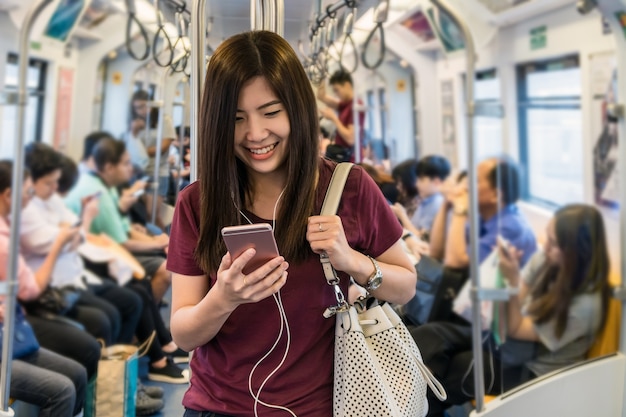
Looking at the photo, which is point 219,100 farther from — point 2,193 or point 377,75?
point 2,193

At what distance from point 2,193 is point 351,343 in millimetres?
1781

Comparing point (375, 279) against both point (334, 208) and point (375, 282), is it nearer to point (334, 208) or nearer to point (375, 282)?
point (375, 282)

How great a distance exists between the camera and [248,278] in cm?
84

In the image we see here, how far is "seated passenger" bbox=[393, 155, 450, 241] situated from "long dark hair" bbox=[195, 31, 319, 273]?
3.21 feet

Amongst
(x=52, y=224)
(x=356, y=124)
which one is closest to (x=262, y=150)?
(x=356, y=124)

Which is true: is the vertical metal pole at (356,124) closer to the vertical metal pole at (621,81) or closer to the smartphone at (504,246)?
the vertical metal pole at (621,81)

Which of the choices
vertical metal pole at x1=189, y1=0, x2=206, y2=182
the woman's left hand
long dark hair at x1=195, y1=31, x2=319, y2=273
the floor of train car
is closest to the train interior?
the floor of train car

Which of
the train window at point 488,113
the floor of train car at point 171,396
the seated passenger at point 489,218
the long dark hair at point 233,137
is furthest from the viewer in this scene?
the seated passenger at point 489,218

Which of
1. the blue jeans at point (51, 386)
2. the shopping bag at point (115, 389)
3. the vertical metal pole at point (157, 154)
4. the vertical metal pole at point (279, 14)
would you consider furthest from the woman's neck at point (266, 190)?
the blue jeans at point (51, 386)

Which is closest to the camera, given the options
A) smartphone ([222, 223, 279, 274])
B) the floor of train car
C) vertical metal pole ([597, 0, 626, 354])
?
smartphone ([222, 223, 279, 274])

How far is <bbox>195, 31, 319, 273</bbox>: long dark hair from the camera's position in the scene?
36.5 inches

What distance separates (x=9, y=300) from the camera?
1.42 meters

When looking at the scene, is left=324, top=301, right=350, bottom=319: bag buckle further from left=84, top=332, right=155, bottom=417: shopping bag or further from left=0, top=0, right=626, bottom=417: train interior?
left=84, top=332, right=155, bottom=417: shopping bag

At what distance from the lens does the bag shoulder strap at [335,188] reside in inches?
37.8
